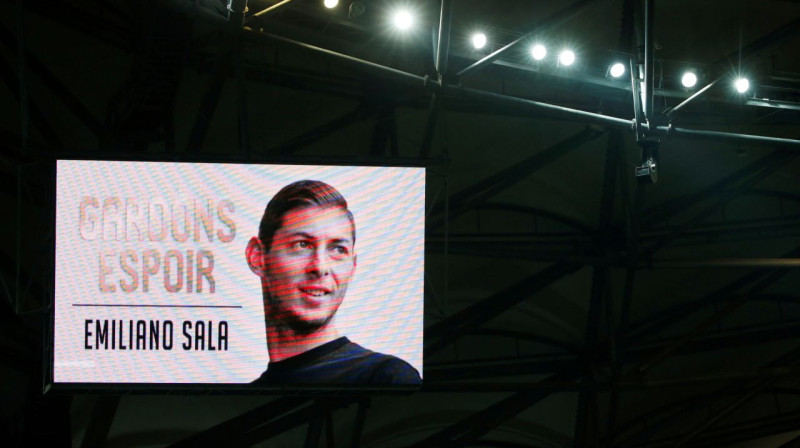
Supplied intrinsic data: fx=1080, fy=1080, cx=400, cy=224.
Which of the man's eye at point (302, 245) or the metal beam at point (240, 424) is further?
the metal beam at point (240, 424)

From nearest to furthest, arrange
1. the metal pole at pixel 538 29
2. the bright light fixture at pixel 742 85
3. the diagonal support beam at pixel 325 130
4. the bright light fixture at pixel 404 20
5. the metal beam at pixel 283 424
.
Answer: the metal pole at pixel 538 29 < the bright light fixture at pixel 404 20 < the bright light fixture at pixel 742 85 < the diagonal support beam at pixel 325 130 < the metal beam at pixel 283 424

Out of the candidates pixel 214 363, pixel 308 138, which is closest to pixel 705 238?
pixel 308 138

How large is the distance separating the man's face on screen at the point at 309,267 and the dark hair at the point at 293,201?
0.21 ft

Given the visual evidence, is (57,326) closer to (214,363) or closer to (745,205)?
(214,363)

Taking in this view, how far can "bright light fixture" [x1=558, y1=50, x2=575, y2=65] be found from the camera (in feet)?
55.0

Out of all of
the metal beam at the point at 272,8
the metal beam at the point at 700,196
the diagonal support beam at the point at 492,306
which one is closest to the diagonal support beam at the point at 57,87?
the metal beam at the point at 272,8

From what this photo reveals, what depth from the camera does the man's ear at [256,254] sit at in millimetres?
13406

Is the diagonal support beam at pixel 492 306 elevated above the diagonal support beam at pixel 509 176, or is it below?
below

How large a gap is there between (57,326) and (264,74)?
615 centimetres

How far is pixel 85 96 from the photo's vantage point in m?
17.1

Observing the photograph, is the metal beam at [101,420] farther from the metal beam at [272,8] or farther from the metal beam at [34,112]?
the metal beam at [272,8]

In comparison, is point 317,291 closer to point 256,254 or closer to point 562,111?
point 256,254

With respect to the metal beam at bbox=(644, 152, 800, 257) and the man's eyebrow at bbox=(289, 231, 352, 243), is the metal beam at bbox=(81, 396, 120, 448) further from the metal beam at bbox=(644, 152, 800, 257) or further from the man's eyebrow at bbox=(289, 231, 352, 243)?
the metal beam at bbox=(644, 152, 800, 257)

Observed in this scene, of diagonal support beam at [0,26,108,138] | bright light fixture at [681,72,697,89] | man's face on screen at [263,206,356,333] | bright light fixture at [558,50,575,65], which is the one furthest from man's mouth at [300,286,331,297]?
bright light fixture at [681,72,697,89]
